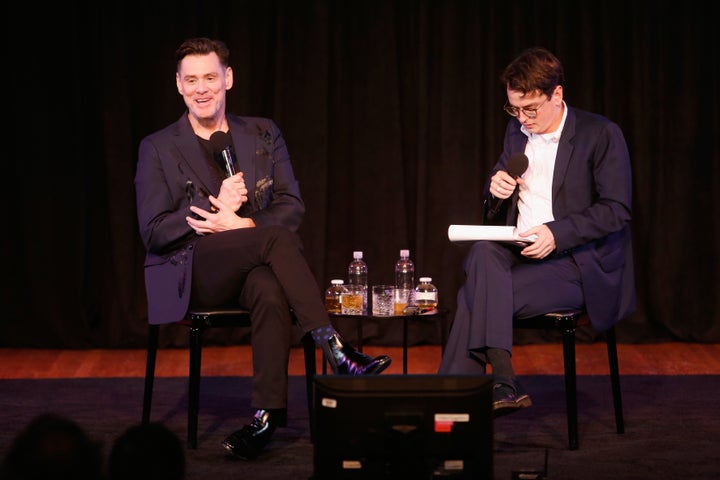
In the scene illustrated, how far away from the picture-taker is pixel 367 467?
91.7 inches

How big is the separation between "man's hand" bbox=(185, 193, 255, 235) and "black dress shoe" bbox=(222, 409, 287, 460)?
0.70 m

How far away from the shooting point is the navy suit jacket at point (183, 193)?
140 inches

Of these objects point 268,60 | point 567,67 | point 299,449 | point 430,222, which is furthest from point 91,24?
point 299,449

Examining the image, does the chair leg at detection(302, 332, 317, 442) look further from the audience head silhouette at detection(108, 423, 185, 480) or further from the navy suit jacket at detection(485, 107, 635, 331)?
the audience head silhouette at detection(108, 423, 185, 480)

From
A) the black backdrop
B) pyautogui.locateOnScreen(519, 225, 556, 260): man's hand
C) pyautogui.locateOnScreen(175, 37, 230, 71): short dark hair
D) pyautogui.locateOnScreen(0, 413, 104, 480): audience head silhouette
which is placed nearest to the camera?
pyautogui.locateOnScreen(0, 413, 104, 480): audience head silhouette

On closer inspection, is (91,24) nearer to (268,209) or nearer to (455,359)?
(268,209)

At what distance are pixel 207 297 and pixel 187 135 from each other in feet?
2.11

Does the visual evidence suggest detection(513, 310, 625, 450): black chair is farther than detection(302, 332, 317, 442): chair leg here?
No

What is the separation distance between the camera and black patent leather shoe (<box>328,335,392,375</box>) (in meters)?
3.23

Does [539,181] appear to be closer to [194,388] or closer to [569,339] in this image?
[569,339]

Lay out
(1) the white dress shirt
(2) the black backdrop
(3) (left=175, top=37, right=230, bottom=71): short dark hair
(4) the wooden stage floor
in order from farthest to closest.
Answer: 1. (2) the black backdrop
2. (4) the wooden stage floor
3. (3) (left=175, top=37, right=230, bottom=71): short dark hair
4. (1) the white dress shirt

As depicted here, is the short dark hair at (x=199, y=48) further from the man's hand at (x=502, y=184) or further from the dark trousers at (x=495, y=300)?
the dark trousers at (x=495, y=300)

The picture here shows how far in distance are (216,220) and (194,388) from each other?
0.59m

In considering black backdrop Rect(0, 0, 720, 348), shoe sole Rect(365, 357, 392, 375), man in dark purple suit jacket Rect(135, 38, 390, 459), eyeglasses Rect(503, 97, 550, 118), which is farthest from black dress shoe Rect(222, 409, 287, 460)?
black backdrop Rect(0, 0, 720, 348)
